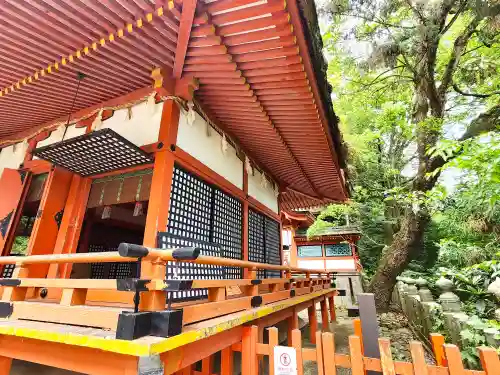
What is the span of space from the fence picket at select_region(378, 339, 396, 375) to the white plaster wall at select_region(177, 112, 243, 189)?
3593 mm

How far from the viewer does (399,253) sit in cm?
961

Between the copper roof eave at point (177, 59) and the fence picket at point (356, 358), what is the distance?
305 centimetres

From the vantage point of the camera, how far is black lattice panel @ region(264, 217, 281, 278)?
7547 millimetres

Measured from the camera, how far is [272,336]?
2.67 meters

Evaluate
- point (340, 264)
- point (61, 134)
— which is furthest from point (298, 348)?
point (340, 264)

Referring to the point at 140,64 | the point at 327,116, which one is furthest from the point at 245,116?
the point at 140,64

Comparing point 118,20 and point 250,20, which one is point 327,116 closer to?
point 250,20

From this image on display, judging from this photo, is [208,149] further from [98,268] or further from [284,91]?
[98,268]

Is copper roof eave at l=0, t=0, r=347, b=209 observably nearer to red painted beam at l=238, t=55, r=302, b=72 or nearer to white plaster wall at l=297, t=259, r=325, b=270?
red painted beam at l=238, t=55, r=302, b=72

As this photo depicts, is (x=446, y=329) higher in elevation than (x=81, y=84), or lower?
lower

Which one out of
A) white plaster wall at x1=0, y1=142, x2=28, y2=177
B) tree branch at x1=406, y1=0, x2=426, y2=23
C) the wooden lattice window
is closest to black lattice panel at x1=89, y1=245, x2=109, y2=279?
white plaster wall at x1=0, y1=142, x2=28, y2=177

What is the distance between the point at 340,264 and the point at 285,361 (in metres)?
18.9

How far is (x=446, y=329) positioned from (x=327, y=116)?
496cm

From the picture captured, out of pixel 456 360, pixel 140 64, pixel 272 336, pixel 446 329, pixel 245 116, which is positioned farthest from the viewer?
pixel 446 329
